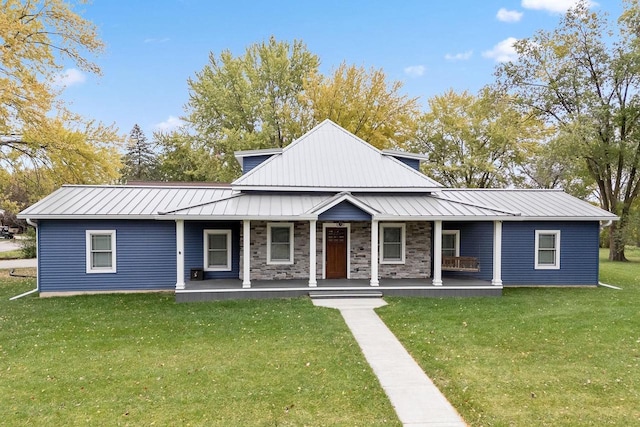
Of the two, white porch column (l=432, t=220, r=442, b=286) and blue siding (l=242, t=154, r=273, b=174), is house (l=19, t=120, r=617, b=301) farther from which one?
blue siding (l=242, t=154, r=273, b=174)

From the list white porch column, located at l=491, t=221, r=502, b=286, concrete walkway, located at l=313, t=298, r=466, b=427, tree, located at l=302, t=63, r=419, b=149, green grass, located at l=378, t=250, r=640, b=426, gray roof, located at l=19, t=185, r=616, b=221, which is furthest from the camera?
tree, located at l=302, t=63, r=419, b=149

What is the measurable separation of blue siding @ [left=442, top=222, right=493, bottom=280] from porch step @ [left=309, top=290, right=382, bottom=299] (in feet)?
14.1

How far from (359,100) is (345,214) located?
16.6 meters

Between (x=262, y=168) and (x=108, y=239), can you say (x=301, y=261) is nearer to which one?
(x=262, y=168)

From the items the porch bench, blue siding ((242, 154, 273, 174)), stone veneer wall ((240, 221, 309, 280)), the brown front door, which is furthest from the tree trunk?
Result: blue siding ((242, 154, 273, 174))

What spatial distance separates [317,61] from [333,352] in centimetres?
2796

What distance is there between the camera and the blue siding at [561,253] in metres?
14.2

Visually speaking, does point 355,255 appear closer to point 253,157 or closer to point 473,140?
point 253,157

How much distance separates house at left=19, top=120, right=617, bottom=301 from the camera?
→ 12.4 meters

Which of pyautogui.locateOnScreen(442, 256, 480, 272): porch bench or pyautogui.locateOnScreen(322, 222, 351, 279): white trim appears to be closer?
pyautogui.locateOnScreen(442, 256, 480, 272): porch bench

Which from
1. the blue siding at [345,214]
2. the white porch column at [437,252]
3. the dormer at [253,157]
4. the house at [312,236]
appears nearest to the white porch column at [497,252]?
the house at [312,236]

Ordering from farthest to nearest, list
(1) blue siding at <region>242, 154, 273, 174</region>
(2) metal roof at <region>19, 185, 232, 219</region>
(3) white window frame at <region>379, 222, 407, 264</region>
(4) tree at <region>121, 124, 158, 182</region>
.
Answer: (4) tree at <region>121, 124, 158, 182</region> < (1) blue siding at <region>242, 154, 273, 174</region> < (3) white window frame at <region>379, 222, 407, 264</region> < (2) metal roof at <region>19, 185, 232, 219</region>

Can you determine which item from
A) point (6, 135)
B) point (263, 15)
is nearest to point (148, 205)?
point (6, 135)

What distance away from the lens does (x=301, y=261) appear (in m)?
14.0
